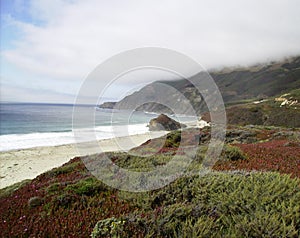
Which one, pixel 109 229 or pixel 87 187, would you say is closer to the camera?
pixel 109 229

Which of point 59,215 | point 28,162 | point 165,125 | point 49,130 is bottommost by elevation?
point 28,162

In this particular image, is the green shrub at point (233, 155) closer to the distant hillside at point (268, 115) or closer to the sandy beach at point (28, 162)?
the sandy beach at point (28, 162)

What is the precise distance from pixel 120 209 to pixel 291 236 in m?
2.99

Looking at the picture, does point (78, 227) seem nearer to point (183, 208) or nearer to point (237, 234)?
point (183, 208)

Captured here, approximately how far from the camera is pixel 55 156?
25.4 m

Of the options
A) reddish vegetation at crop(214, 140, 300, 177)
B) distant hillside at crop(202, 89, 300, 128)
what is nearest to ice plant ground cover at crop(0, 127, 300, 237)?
A: reddish vegetation at crop(214, 140, 300, 177)

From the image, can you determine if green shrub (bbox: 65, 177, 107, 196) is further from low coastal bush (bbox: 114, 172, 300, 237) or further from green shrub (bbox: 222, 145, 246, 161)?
green shrub (bbox: 222, 145, 246, 161)

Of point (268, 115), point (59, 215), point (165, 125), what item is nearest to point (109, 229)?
point (59, 215)

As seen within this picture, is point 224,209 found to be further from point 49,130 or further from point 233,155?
point 49,130

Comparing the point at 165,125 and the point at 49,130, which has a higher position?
the point at 49,130

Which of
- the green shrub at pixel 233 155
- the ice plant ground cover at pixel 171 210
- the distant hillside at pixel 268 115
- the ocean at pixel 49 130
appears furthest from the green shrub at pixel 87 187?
the distant hillside at pixel 268 115

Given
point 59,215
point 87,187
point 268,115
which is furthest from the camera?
point 268,115

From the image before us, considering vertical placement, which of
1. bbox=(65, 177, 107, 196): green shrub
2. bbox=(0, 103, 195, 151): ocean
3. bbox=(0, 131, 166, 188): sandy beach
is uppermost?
bbox=(65, 177, 107, 196): green shrub

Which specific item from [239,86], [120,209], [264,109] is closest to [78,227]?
[120,209]
